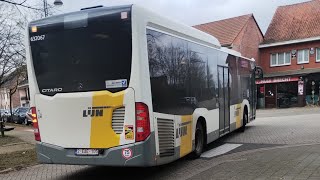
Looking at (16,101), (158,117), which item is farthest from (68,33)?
(16,101)

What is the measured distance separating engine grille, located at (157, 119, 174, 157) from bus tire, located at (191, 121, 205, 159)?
6.16 feet

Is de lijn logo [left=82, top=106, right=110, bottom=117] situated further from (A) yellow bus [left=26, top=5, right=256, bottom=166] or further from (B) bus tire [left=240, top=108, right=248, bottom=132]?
(B) bus tire [left=240, top=108, right=248, bottom=132]

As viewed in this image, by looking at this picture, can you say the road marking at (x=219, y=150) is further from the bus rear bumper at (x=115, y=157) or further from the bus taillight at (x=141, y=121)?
the bus taillight at (x=141, y=121)

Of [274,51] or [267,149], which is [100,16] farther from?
[274,51]

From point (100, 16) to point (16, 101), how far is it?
93788mm

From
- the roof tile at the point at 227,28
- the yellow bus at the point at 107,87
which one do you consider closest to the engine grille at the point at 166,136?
the yellow bus at the point at 107,87

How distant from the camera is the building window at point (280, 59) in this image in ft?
134

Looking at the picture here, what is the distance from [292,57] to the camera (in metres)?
40.1

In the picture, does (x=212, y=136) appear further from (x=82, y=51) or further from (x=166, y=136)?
(x=82, y=51)

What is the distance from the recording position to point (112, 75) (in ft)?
23.5

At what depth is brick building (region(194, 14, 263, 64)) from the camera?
3907 centimetres

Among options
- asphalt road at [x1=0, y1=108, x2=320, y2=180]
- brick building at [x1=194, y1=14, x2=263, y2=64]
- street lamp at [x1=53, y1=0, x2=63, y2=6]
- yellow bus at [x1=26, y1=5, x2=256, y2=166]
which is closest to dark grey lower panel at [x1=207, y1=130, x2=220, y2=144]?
asphalt road at [x1=0, y1=108, x2=320, y2=180]

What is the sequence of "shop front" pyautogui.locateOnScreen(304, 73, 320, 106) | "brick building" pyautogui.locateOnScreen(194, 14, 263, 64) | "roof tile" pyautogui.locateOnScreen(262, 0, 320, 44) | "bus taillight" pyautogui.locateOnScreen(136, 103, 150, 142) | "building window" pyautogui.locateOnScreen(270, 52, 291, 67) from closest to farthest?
"bus taillight" pyautogui.locateOnScreen(136, 103, 150, 142) < "shop front" pyautogui.locateOnScreen(304, 73, 320, 106) < "brick building" pyautogui.locateOnScreen(194, 14, 263, 64) < "roof tile" pyautogui.locateOnScreen(262, 0, 320, 44) < "building window" pyautogui.locateOnScreen(270, 52, 291, 67)

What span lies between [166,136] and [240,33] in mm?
33585
